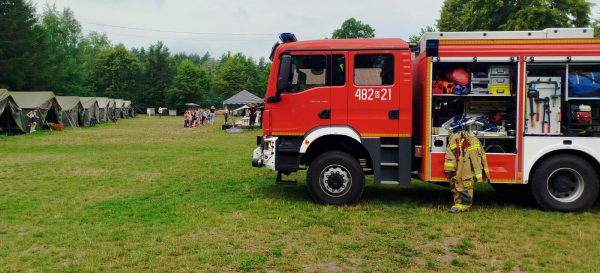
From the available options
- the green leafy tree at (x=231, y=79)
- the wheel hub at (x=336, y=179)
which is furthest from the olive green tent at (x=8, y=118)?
the green leafy tree at (x=231, y=79)

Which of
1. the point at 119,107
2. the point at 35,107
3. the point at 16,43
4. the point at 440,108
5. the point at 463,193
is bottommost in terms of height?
the point at 463,193

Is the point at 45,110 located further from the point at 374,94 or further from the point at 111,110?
the point at 374,94

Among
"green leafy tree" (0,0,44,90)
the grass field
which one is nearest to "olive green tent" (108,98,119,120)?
"green leafy tree" (0,0,44,90)

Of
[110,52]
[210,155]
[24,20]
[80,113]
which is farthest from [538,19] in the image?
[110,52]

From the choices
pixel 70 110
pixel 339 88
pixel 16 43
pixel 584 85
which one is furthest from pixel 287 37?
pixel 16 43

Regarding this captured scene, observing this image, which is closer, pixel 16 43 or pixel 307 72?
pixel 307 72

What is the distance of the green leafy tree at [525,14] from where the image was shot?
26.7 meters

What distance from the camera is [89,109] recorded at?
3791cm

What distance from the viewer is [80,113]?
35.8 metres

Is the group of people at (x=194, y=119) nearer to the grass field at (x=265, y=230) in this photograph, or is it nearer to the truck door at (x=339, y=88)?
the grass field at (x=265, y=230)

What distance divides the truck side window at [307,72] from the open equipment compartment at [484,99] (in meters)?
1.89

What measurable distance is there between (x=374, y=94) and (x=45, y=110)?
2777cm

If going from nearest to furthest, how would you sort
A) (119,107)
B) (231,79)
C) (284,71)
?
(284,71)
(119,107)
(231,79)

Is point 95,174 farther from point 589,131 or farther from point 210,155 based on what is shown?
point 589,131
